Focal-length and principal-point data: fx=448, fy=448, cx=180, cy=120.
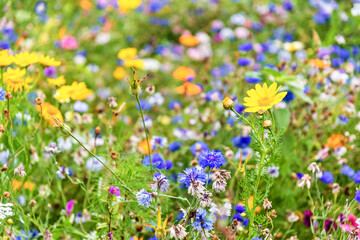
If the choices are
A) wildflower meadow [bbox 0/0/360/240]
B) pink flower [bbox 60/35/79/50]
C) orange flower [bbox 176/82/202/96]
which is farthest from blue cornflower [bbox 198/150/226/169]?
pink flower [bbox 60/35/79/50]

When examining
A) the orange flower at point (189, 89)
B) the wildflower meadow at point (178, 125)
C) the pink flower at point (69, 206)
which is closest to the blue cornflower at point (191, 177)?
the wildflower meadow at point (178, 125)

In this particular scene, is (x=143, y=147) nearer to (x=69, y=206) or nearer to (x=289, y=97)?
(x=69, y=206)

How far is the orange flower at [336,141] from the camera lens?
185 centimetres

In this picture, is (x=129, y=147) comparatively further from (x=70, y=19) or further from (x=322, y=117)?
(x=70, y=19)

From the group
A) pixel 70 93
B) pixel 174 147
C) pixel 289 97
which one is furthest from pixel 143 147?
pixel 289 97

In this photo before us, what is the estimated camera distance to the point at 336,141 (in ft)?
6.07

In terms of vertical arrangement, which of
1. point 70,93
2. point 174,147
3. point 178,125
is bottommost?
point 178,125

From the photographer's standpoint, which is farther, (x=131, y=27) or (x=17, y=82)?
(x=131, y=27)

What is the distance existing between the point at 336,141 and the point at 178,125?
0.81 meters

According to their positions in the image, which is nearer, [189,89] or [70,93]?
[70,93]

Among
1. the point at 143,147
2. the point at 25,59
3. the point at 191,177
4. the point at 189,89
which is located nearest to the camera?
the point at 191,177

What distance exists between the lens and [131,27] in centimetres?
343

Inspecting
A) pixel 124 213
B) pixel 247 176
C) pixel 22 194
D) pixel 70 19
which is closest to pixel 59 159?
pixel 22 194

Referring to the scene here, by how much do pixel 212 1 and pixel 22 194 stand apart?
2.54 m
